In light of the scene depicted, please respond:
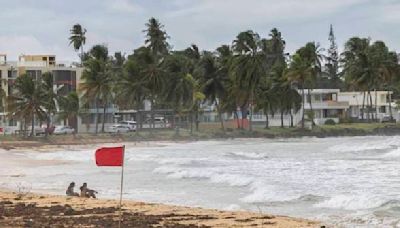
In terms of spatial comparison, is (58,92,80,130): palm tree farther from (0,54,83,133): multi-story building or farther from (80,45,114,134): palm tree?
(0,54,83,133): multi-story building

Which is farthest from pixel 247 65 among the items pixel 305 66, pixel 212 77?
pixel 305 66

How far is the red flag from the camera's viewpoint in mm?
12359

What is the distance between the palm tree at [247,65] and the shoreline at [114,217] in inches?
2391

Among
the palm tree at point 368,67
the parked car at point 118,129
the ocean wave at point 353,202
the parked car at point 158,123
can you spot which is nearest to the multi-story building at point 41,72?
the parked car at point 118,129

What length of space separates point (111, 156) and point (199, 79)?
67.0 m

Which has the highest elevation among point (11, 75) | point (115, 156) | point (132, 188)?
point (11, 75)

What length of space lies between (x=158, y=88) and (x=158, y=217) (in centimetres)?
6015

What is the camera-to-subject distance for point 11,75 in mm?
82688

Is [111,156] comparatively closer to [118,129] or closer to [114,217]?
[114,217]

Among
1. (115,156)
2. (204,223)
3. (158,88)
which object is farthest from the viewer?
(158,88)

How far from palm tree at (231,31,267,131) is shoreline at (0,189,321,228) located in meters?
60.7

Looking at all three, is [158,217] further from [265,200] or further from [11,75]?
[11,75]

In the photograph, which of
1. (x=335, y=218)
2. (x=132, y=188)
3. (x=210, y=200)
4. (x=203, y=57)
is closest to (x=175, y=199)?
(x=210, y=200)

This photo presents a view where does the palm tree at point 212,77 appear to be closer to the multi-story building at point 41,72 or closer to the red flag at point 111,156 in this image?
the multi-story building at point 41,72
